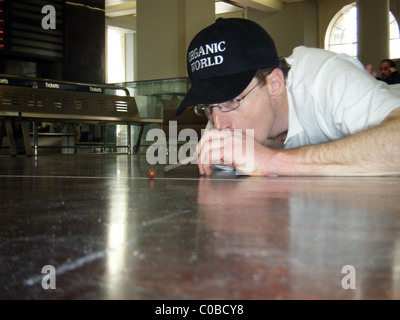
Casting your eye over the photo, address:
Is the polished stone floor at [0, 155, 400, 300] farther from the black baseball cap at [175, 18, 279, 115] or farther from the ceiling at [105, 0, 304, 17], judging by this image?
the ceiling at [105, 0, 304, 17]

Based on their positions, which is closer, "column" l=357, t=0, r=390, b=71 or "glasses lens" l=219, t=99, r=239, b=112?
"glasses lens" l=219, t=99, r=239, b=112

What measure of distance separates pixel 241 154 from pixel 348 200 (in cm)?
50

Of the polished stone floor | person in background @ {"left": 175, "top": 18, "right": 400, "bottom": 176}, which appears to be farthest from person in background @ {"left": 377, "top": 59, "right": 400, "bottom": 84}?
the polished stone floor

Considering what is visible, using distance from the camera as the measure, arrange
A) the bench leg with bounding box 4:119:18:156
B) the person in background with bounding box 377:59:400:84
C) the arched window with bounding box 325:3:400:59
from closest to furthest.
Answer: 1. the bench leg with bounding box 4:119:18:156
2. the person in background with bounding box 377:59:400:84
3. the arched window with bounding box 325:3:400:59

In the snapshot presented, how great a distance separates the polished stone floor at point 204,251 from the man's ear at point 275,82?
744 mm

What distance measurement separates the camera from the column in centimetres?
884

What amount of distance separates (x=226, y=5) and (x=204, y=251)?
13.4m

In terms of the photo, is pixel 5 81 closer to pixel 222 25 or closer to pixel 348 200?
pixel 222 25

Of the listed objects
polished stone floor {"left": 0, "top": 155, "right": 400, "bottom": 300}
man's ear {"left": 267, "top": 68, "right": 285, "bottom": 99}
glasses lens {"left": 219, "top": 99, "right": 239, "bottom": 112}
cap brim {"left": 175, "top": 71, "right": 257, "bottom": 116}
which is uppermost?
man's ear {"left": 267, "top": 68, "right": 285, "bottom": 99}

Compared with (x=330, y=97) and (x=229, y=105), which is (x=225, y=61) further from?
(x=330, y=97)

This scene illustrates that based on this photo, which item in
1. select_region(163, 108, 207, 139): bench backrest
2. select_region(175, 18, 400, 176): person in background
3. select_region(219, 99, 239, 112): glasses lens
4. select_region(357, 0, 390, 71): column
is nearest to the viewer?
select_region(175, 18, 400, 176): person in background

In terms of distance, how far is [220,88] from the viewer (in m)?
1.10

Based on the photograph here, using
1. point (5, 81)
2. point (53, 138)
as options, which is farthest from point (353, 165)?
point (53, 138)
